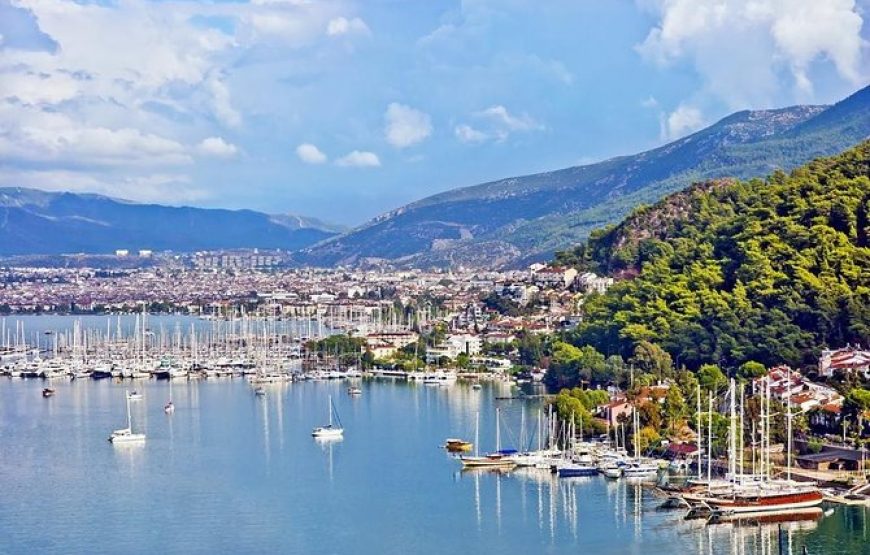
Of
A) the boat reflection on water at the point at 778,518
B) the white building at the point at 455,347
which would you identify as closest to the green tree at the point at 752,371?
the boat reflection on water at the point at 778,518

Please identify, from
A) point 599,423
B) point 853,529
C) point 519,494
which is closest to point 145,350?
point 599,423

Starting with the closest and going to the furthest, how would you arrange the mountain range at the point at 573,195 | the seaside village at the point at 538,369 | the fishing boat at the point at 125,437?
1. the seaside village at the point at 538,369
2. the fishing boat at the point at 125,437
3. the mountain range at the point at 573,195

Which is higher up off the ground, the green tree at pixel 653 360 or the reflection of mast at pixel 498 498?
the green tree at pixel 653 360

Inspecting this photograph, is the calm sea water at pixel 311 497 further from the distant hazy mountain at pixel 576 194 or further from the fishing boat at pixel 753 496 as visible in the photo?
the distant hazy mountain at pixel 576 194

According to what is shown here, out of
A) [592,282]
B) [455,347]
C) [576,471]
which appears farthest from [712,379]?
[592,282]

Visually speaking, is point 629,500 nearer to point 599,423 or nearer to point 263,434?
point 599,423

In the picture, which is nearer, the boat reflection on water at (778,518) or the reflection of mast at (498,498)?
the boat reflection on water at (778,518)

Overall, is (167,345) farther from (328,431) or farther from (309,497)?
(309,497)
